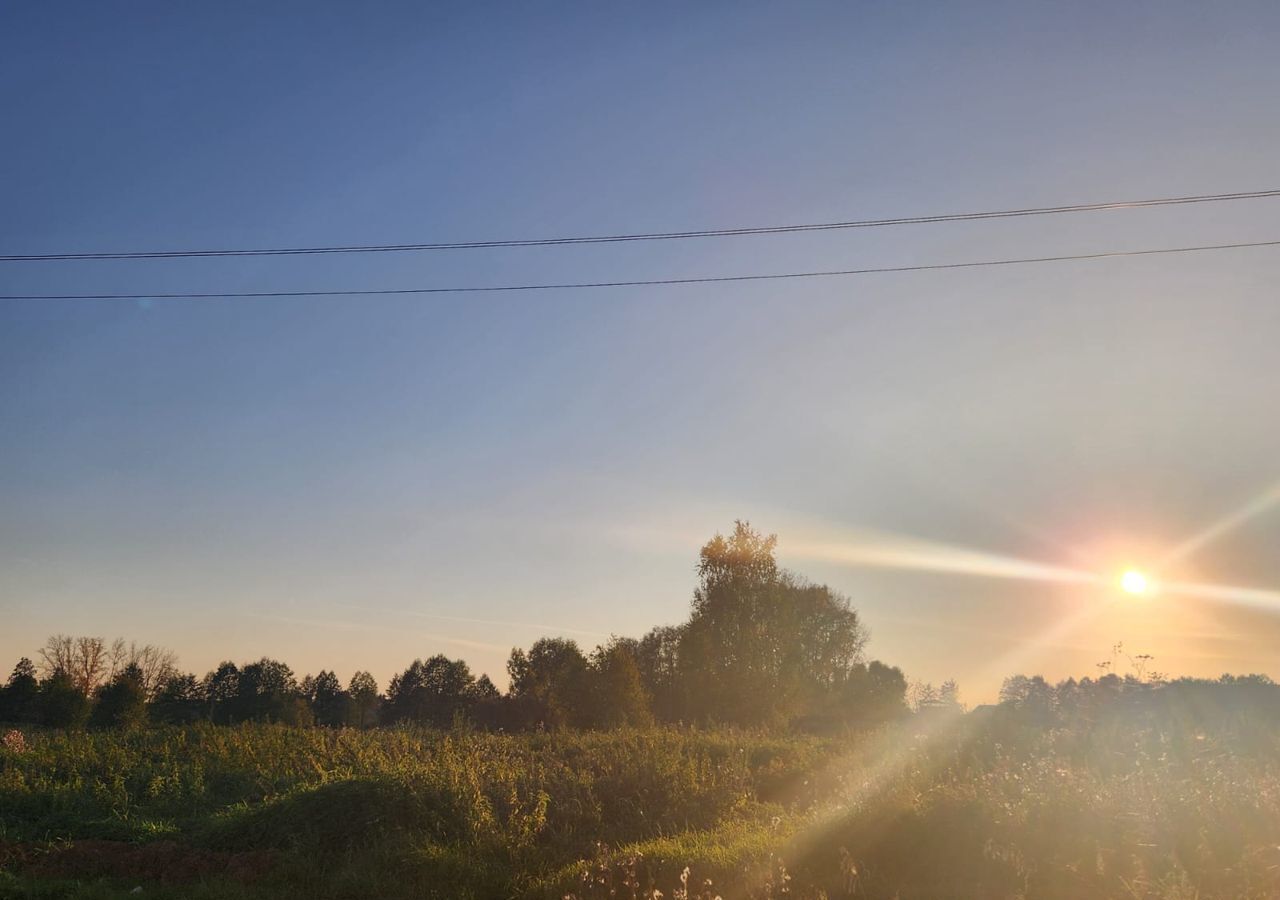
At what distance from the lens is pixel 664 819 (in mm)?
13531

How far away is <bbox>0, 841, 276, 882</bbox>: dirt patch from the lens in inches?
403

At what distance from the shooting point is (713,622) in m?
40.8

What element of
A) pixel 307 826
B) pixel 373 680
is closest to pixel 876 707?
pixel 373 680

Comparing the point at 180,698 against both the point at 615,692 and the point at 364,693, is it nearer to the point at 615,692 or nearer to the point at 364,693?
the point at 364,693

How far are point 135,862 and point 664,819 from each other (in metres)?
7.41

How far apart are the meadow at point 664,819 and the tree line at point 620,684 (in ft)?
25.6

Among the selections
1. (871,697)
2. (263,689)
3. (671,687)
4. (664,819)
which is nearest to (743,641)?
(671,687)

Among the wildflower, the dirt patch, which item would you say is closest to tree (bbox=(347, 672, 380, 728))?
the wildflower

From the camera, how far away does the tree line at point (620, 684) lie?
3522 cm

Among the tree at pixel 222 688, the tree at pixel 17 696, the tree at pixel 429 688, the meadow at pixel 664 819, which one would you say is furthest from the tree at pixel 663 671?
the tree at pixel 17 696

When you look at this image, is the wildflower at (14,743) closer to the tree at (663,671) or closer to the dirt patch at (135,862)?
the dirt patch at (135,862)

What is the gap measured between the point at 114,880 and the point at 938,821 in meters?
9.89

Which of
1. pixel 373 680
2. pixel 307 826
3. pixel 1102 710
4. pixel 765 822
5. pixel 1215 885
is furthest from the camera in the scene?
pixel 373 680

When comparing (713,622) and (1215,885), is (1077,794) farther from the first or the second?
(713,622)
